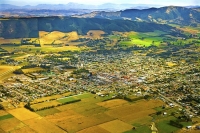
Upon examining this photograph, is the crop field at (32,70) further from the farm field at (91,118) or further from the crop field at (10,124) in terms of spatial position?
the crop field at (10,124)

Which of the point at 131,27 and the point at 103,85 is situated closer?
the point at 103,85

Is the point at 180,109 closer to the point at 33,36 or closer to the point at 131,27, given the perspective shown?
the point at 33,36

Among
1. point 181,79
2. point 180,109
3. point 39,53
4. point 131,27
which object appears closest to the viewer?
point 180,109

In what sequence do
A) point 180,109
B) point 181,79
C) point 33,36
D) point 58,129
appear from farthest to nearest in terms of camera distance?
point 33,36 < point 181,79 < point 180,109 < point 58,129

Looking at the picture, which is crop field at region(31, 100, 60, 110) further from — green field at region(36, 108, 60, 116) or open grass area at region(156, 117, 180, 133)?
open grass area at region(156, 117, 180, 133)

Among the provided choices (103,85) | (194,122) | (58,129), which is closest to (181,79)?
(103,85)

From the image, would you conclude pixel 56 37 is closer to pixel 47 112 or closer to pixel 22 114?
pixel 47 112

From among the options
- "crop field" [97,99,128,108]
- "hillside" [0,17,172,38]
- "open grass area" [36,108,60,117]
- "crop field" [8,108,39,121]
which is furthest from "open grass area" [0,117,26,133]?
"hillside" [0,17,172,38]
